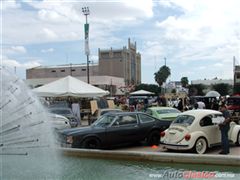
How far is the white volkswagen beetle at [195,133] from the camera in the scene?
12.2 m

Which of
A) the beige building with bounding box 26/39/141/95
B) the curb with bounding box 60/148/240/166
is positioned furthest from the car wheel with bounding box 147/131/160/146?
the beige building with bounding box 26/39/141/95

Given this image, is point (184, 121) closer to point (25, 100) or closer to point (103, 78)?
point (25, 100)

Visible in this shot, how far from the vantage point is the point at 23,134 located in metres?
7.30

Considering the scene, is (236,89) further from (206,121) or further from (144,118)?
(206,121)

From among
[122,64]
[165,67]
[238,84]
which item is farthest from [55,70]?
[238,84]

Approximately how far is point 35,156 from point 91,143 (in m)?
5.15

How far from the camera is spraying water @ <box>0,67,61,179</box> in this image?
6.92 meters

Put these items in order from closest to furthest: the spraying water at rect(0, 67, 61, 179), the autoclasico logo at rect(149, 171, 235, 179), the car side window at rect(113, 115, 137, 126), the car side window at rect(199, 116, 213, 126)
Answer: the spraying water at rect(0, 67, 61, 179)
the autoclasico logo at rect(149, 171, 235, 179)
the car side window at rect(199, 116, 213, 126)
the car side window at rect(113, 115, 137, 126)

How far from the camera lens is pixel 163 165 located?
10.4 metres

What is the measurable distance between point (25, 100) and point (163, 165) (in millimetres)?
4595

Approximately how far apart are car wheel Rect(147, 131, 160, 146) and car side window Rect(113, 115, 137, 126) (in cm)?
86

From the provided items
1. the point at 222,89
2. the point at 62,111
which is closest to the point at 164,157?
the point at 62,111

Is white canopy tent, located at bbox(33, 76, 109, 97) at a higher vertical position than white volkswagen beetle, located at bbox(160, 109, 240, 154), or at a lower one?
higher

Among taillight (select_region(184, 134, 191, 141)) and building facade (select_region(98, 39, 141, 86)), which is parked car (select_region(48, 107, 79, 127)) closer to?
taillight (select_region(184, 134, 191, 141))
